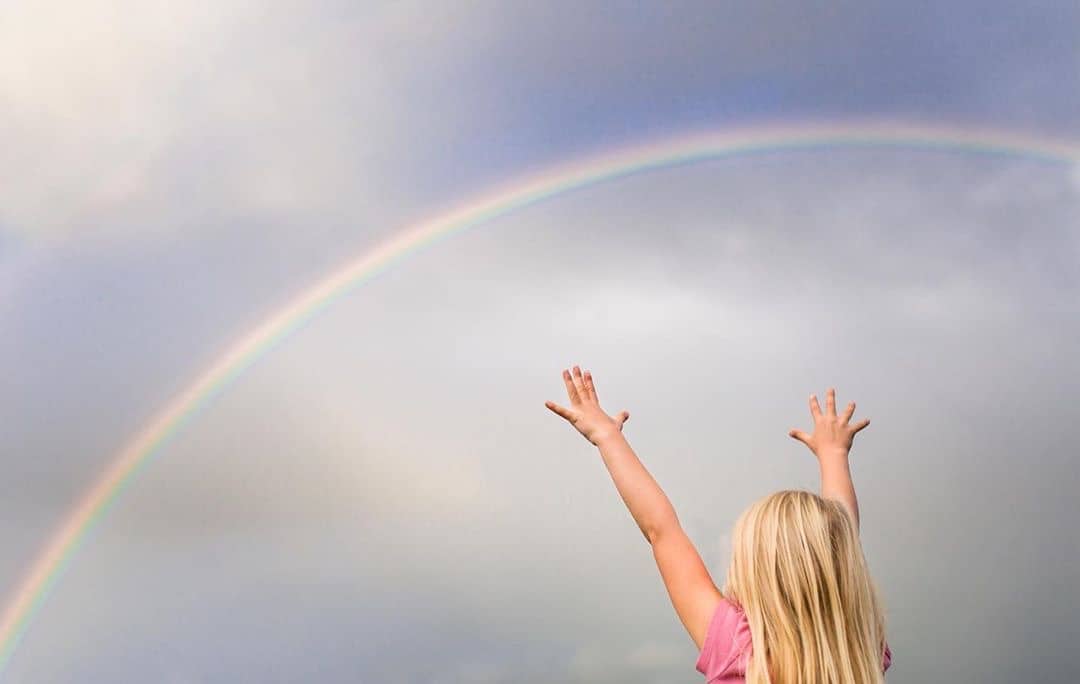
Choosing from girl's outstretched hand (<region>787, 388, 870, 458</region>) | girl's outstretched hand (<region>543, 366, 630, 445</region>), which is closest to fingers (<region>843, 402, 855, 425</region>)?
girl's outstretched hand (<region>787, 388, 870, 458</region>)

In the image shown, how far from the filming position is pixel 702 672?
4.69 meters

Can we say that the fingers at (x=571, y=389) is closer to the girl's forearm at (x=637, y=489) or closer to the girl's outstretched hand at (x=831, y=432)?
the girl's forearm at (x=637, y=489)

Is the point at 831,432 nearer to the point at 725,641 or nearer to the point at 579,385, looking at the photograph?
the point at 579,385

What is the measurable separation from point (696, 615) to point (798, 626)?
0.50m

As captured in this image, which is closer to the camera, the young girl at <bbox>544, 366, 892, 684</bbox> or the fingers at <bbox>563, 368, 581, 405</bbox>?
the young girl at <bbox>544, 366, 892, 684</bbox>

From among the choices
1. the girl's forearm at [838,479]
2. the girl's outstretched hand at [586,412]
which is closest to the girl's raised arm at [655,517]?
the girl's outstretched hand at [586,412]

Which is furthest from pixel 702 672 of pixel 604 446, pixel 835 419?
pixel 835 419

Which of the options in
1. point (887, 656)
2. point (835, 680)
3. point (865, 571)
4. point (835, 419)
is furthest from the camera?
point (835, 419)

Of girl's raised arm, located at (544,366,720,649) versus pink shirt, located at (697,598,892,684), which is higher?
girl's raised arm, located at (544,366,720,649)

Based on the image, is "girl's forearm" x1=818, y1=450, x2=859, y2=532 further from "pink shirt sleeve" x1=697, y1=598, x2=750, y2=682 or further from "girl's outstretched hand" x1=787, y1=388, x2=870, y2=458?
"pink shirt sleeve" x1=697, y1=598, x2=750, y2=682

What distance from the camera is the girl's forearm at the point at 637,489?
503 cm

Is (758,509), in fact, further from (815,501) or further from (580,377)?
(580,377)

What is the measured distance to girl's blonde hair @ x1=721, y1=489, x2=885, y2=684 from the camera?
4234 millimetres

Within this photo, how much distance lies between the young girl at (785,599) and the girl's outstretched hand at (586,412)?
0.97 m
